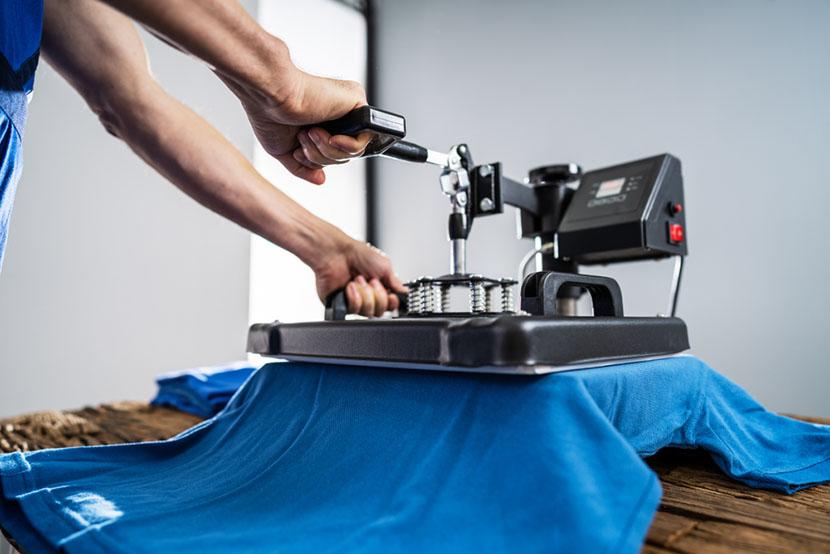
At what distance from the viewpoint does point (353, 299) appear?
79 cm

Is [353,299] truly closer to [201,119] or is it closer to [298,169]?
[298,169]

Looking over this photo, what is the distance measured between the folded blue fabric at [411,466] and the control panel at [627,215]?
25 cm

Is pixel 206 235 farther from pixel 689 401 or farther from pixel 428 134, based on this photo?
pixel 689 401

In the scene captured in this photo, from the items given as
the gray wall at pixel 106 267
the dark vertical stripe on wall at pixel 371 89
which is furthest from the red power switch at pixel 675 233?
the dark vertical stripe on wall at pixel 371 89

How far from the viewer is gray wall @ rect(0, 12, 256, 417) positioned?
1616 mm

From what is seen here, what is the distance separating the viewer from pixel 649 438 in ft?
1.54

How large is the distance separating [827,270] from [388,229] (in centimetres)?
163

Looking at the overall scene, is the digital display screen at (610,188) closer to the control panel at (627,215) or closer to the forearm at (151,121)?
the control panel at (627,215)

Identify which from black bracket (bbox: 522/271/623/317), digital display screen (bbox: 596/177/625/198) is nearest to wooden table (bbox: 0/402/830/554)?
black bracket (bbox: 522/271/623/317)

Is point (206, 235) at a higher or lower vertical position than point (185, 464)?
higher

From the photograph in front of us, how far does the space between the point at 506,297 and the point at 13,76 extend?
1.80 ft

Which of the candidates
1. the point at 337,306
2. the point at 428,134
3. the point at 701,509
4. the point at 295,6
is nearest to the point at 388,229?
the point at 428,134

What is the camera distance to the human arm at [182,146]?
71 centimetres

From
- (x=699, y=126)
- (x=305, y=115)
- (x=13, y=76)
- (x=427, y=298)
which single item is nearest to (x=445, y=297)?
(x=427, y=298)
